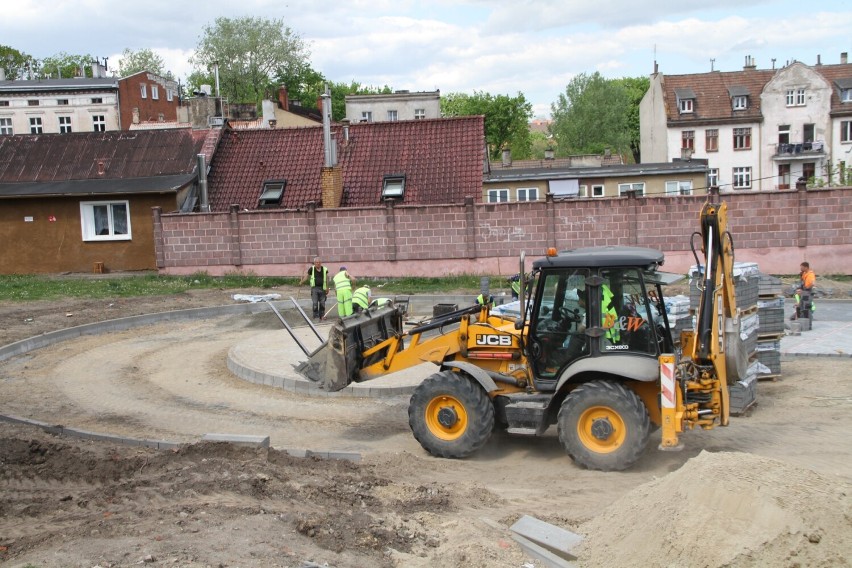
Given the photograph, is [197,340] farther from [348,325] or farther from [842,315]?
[842,315]

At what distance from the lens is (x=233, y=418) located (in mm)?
12812

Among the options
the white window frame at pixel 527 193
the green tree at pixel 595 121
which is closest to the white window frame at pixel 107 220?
the white window frame at pixel 527 193

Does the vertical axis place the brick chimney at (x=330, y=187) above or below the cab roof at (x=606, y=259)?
above

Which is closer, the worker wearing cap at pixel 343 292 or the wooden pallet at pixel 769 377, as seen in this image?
the wooden pallet at pixel 769 377

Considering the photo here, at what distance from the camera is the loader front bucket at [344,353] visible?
35.9 ft

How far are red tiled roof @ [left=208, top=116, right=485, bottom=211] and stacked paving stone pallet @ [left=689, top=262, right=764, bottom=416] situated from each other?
19.5 meters

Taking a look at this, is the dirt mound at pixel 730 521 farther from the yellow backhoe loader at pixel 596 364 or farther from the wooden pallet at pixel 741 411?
the wooden pallet at pixel 741 411

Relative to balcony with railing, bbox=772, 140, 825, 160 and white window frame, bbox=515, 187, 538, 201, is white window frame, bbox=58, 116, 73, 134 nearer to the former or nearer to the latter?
white window frame, bbox=515, 187, 538, 201

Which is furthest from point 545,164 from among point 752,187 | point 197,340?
point 197,340

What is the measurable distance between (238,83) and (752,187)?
46856 millimetres

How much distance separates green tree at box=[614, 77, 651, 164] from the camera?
89.4 metres

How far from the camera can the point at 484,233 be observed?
96.9 feet

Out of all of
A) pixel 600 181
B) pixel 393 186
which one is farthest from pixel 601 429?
pixel 600 181

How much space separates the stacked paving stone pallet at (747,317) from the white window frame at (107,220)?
23.7 metres
